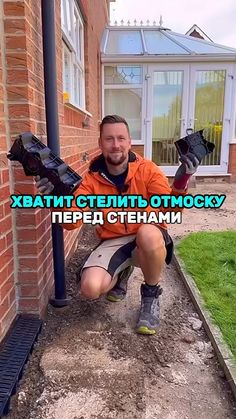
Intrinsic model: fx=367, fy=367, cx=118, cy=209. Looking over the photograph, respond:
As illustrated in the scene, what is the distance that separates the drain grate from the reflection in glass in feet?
23.2

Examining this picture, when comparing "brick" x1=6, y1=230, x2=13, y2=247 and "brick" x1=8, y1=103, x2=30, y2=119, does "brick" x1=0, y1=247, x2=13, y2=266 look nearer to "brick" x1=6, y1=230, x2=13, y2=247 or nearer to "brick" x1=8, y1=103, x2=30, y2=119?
"brick" x1=6, y1=230, x2=13, y2=247

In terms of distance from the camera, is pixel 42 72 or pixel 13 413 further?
pixel 42 72

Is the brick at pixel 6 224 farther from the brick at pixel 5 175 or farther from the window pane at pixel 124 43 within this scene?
the window pane at pixel 124 43

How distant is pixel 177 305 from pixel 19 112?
5.73ft

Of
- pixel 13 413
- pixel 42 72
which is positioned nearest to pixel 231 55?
pixel 42 72

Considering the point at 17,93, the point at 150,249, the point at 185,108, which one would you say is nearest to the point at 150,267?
the point at 150,249

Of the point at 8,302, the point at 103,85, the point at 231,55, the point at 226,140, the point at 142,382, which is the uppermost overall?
the point at 231,55

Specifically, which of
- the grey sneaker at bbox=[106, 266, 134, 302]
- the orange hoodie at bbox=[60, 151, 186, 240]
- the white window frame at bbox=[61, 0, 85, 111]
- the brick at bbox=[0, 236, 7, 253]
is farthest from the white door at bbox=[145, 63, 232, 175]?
the brick at bbox=[0, 236, 7, 253]

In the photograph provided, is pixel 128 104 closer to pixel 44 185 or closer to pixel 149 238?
pixel 149 238

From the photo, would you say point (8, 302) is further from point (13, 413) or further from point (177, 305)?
point (177, 305)

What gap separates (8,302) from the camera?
212cm

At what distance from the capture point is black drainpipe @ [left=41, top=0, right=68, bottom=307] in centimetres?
219

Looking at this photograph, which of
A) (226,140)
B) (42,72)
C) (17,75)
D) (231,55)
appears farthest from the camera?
(226,140)

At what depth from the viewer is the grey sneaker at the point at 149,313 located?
7.61 feet
